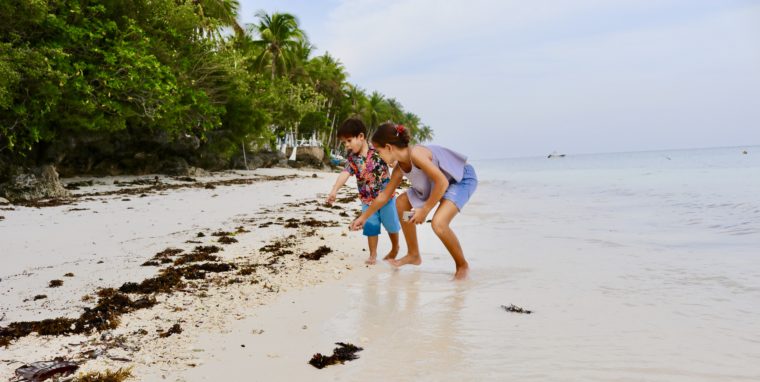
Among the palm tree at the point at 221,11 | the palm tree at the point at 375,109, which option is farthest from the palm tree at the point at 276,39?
the palm tree at the point at 375,109

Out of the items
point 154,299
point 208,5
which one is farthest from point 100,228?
point 208,5

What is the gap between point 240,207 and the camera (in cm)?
1020

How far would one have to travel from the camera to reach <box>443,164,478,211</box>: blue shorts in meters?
4.45

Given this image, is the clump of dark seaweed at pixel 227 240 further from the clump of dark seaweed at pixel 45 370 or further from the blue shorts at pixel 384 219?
the clump of dark seaweed at pixel 45 370

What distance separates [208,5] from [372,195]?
25727 mm

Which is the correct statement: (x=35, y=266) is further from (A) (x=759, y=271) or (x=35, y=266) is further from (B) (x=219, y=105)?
(B) (x=219, y=105)

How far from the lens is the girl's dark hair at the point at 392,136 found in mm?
4316

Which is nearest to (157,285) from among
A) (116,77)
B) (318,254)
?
(318,254)

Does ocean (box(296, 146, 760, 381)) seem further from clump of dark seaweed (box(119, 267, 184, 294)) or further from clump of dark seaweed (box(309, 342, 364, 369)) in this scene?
clump of dark seaweed (box(119, 267, 184, 294))

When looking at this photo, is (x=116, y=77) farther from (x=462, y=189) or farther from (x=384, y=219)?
(x=462, y=189)

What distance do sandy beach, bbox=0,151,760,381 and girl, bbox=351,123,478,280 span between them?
1.70ft

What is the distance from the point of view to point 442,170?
4414 millimetres

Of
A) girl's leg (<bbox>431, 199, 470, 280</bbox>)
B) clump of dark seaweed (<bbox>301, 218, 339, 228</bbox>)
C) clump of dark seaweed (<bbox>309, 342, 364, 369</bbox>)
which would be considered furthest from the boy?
clump of dark seaweed (<bbox>301, 218, 339, 228</bbox>)

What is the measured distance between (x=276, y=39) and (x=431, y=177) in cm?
3789
